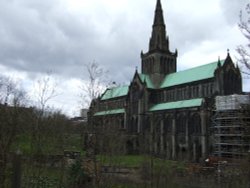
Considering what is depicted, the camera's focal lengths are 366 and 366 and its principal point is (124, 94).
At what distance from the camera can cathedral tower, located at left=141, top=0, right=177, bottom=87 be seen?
8938cm

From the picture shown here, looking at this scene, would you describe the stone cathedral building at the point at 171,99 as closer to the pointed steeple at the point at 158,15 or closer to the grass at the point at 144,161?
the pointed steeple at the point at 158,15

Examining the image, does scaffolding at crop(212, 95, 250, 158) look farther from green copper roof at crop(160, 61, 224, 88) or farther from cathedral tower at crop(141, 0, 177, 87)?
cathedral tower at crop(141, 0, 177, 87)

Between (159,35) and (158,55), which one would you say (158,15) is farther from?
(158,55)

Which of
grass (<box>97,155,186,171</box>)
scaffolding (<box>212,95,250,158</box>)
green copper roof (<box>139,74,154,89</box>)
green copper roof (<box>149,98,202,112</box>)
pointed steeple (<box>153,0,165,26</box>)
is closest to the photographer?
grass (<box>97,155,186,171</box>)

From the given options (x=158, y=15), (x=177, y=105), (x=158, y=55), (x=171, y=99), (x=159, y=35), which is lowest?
(x=177, y=105)

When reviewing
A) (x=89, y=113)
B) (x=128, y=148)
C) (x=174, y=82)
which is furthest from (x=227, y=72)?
(x=89, y=113)

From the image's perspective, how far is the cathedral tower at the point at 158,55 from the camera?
293 feet

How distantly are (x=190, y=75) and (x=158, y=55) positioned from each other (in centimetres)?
1314

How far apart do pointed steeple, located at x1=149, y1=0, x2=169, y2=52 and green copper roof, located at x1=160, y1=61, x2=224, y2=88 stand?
8135mm

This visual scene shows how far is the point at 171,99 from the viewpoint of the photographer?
8169 centimetres

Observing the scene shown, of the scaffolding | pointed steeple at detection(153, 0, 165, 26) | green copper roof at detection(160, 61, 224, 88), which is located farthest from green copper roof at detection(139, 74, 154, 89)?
the scaffolding

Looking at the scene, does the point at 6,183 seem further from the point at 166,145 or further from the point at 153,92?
Answer: the point at 153,92

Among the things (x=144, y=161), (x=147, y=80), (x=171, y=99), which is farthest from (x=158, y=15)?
(x=144, y=161)

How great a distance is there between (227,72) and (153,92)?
71.8 ft
